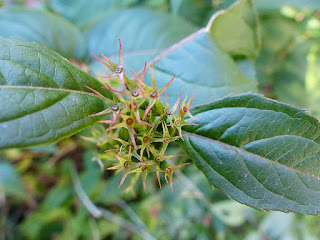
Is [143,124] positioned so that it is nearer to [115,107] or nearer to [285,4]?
[115,107]

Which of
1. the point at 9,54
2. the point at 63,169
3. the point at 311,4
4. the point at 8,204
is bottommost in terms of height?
the point at 8,204

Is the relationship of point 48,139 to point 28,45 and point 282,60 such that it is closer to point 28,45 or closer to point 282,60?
point 28,45

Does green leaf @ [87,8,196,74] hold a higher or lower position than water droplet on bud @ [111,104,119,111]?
higher

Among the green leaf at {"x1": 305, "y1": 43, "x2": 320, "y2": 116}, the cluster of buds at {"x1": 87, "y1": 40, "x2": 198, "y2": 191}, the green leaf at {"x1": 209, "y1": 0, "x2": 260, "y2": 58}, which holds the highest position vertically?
the green leaf at {"x1": 209, "y1": 0, "x2": 260, "y2": 58}

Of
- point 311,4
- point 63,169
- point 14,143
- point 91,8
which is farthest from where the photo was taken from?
point 63,169

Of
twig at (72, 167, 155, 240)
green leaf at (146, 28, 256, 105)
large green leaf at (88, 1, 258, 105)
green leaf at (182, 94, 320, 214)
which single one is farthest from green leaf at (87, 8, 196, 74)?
twig at (72, 167, 155, 240)

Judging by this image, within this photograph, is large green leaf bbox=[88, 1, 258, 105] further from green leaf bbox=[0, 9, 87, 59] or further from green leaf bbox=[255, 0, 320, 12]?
green leaf bbox=[255, 0, 320, 12]

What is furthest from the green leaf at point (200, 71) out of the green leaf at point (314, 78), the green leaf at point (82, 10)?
the green leaf at point (314, 78)

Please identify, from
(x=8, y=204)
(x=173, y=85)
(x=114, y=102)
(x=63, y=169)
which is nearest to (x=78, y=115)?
(x=114, y=102)
